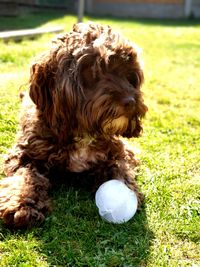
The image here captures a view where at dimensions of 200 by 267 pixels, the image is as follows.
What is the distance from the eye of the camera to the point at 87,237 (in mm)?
3422

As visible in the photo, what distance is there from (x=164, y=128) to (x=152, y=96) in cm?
147

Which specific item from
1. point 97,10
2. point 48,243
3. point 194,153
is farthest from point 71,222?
point 97,10

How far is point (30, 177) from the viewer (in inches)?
150

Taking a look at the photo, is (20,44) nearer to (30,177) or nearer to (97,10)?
(30,177)

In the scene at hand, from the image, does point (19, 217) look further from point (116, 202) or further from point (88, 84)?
point (88, 84)

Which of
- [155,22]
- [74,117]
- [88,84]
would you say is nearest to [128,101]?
[88,84]

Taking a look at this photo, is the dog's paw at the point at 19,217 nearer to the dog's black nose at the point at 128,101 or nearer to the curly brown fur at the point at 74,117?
the curly brown fur at the point at 74,117

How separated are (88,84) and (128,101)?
0.32m

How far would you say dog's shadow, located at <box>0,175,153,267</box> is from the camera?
3.20 m

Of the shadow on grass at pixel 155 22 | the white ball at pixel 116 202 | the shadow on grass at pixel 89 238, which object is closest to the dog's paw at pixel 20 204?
the shadow on grass at pixel 89 238

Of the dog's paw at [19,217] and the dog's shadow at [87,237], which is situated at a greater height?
the dog's paw at [19,217]

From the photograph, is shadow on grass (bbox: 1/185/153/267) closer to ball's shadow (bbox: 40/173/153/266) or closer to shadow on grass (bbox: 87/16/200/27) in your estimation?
ball's shadow (bbox: 40/173/153/266)

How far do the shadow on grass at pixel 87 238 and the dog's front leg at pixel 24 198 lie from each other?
7 centimetres

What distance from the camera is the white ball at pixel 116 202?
3.60 m
